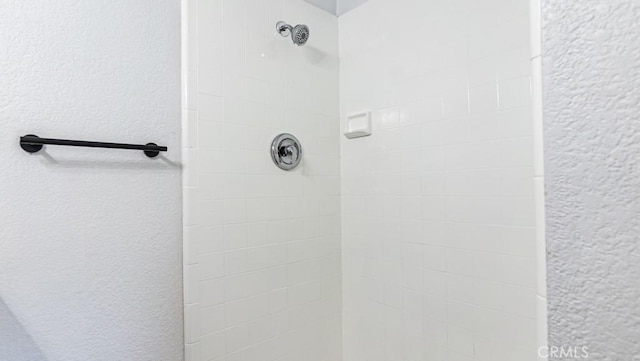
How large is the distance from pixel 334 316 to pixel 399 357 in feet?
1.25

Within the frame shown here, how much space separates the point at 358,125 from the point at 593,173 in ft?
4.20

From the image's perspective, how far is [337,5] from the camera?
1.82 m

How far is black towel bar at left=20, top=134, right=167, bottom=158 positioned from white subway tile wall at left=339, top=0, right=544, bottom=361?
963mm

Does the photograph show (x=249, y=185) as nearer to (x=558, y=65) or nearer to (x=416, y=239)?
(x=416, y=239)

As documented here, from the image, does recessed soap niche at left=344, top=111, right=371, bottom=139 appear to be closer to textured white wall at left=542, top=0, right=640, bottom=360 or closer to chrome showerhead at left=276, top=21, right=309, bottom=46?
chrome showerhead at left=276, top=21, right=309, bottom=46

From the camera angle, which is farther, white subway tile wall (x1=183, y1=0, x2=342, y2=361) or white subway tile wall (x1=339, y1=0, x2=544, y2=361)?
white subway tile wall (x1=183, y1=0, x2=342, y2=361)

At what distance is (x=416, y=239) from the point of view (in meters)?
1.47

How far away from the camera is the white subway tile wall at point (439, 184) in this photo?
1.17 m

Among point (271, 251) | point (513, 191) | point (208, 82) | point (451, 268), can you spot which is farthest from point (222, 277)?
point (513, 191)

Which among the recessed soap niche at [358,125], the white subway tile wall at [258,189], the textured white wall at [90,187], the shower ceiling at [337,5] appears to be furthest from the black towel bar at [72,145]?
the shower ceiling at [337,5]

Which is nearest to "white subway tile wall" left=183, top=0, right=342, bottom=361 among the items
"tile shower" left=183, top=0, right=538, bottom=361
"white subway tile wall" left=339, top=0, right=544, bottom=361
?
"tile shower" left=183, top=0, right=538, bottom=361

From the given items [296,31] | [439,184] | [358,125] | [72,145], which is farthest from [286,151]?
[72,145]

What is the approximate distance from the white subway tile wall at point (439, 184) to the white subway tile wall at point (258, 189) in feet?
0.42

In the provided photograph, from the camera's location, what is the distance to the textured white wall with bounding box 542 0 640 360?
44cm
